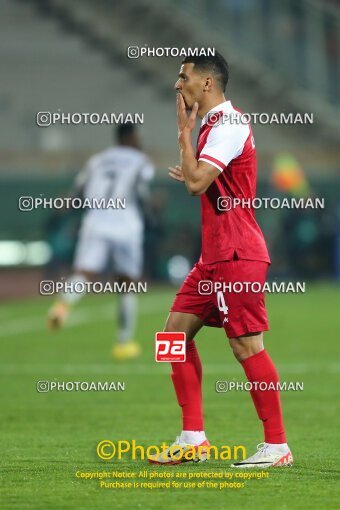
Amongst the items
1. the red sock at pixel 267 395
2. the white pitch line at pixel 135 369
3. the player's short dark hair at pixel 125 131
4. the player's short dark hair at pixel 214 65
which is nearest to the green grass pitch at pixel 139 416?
the white pitch line at pixel 135 369

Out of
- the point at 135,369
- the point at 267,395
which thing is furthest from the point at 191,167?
the point at 135,369

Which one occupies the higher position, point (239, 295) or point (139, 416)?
point (239, 295)

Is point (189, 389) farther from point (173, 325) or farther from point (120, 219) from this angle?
point (120, 219)

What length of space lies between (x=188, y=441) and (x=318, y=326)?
34.2 feet

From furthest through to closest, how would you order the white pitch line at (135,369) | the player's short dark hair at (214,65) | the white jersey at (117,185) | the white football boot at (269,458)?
the white jersey at (117,185)
the white pitch line at (135,369)
the player's short dark hair at (214,65)
the white football boot at (269,458)

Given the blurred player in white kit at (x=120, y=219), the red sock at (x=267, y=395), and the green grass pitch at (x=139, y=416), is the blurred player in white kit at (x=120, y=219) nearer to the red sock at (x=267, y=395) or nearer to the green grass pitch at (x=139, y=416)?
the green grass pitch at (x=139, y=416)

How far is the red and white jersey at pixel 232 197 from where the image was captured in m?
6.41

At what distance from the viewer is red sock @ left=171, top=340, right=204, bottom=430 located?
669 centimetres

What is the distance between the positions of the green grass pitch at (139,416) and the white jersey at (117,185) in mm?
1253

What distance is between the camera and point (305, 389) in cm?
1055

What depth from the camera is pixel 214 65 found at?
6.48 meters

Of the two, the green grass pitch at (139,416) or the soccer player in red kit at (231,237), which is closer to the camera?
the green grass pitch at (139,416)

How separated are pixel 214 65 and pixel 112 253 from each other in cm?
731

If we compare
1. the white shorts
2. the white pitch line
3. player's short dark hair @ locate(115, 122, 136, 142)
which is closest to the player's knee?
the white pitch line
